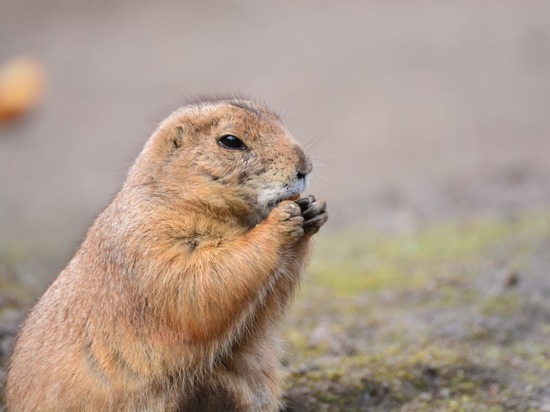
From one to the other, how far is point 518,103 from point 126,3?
336 inches

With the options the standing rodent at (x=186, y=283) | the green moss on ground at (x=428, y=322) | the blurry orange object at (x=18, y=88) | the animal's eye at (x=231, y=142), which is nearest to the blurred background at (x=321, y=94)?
the blurry orange object at (x=18, y=88)

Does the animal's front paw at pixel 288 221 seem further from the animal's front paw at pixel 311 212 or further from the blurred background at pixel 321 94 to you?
the blurred background at pixel 321 94

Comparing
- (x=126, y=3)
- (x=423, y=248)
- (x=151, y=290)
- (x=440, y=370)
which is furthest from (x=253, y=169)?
(x=126, y=3)

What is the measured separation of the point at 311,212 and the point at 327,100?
31.2ft

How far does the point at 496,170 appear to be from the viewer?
11.2 meters

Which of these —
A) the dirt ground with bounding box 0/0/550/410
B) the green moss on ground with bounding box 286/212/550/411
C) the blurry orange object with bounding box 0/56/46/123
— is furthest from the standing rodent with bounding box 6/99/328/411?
the blurry orange object with bounding box 0/56/46/123

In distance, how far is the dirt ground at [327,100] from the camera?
1038cm

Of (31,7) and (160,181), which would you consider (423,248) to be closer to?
(160,181)

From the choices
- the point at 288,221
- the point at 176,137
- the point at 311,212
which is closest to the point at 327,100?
the point at 176,137

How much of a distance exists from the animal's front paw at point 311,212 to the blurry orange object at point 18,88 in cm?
1021

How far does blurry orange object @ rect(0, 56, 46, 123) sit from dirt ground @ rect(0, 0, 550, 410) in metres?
0.19

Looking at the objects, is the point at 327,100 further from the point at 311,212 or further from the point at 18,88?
the point at 311,212

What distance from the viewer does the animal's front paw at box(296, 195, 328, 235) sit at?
4.38 metres

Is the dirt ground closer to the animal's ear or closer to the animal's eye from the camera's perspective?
the animal's ear
